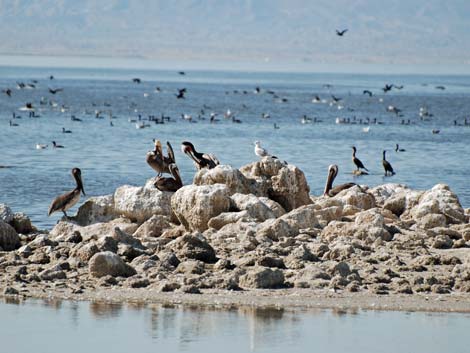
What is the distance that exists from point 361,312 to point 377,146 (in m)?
30.4

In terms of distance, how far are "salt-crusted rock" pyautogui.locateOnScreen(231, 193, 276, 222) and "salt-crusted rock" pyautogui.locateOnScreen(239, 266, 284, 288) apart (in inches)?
146

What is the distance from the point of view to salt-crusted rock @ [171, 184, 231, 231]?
16016mm

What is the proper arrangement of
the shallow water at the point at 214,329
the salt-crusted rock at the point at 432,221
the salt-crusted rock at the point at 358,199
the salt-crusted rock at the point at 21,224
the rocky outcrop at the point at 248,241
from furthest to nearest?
1. the salt-crusted rock at the point at 358,199
2. the salt-crusted rock at the point at 432,221
3. the salt-crusted rock at the point at 21,224
4. the rocky outcrop at the point at 248,241
5. the shallow water at the point at 214,329

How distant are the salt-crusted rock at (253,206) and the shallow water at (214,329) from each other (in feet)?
15.5

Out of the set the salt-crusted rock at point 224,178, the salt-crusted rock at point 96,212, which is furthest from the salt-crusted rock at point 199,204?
the salt-crusted rock at point 96,212

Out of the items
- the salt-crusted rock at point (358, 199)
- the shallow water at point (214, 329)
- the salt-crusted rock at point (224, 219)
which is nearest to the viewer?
the shallow water at point (214, 329)

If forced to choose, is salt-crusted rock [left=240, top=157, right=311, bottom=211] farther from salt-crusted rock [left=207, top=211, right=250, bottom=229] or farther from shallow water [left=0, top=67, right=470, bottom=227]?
shallow water [left=0, top=67, right=470, bottom=227]

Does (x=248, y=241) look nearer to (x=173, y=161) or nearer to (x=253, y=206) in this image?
(x=253, y=206)

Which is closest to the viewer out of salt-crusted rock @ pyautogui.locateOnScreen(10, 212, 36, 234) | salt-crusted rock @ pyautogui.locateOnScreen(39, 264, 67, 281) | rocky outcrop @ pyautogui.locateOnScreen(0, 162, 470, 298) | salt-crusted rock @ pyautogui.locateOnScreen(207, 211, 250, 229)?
rocky outcrop @ pyautogui.locateOnScreen(0, 162, 470, 298)

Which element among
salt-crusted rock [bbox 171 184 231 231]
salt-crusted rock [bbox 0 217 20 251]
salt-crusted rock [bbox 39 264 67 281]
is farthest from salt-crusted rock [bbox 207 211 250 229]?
salt-crusted rock [bbox 39 264 67 281]

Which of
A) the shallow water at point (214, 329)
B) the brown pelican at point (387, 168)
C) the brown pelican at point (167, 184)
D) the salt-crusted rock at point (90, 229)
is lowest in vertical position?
the brown pelican at point (387, 168)

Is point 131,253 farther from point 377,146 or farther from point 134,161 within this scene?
point 377,146

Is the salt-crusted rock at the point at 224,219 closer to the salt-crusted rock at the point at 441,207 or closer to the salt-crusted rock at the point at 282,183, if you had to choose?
the salt-crusted rock at the point at 282,183

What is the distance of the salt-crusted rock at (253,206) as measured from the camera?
16.2 metres
